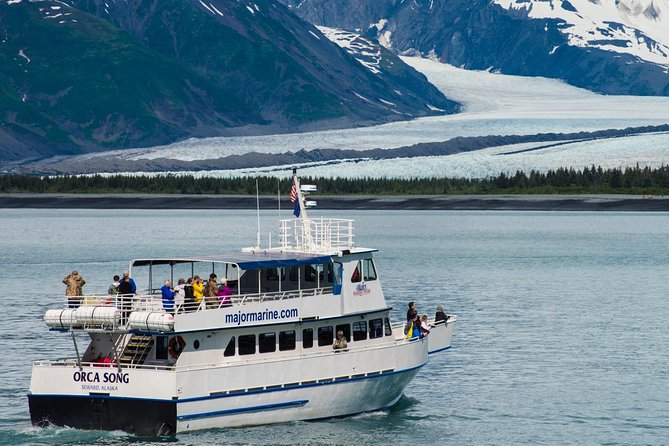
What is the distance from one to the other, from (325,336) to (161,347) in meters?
4.87

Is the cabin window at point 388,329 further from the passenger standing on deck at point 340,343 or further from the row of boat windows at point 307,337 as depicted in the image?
the passenger standing on deck at point 340,343

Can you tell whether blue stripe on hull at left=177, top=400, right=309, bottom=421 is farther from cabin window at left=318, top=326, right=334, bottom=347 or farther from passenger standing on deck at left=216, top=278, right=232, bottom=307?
passenger standing on deck at left=216, top=278, right=232, bottom=307

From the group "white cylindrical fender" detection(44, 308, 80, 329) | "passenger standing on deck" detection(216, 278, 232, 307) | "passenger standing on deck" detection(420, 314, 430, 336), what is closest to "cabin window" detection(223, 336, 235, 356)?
"passenger standing on deck" detection(216, 278, 232, 307)

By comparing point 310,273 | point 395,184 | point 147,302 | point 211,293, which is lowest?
point 147,302

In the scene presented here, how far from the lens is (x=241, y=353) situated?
1511 inches

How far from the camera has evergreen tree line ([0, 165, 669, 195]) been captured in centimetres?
15850

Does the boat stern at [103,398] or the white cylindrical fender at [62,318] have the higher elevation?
the white cylindrical fender at [62,318]

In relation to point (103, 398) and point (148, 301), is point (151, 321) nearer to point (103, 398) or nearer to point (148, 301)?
point (148, 301)

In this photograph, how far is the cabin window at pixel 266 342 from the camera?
38719 millimetres

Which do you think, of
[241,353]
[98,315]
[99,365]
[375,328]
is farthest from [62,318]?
[375,328]

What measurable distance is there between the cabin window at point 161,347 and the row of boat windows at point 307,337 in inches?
60.7

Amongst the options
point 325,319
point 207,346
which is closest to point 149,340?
point 207,346

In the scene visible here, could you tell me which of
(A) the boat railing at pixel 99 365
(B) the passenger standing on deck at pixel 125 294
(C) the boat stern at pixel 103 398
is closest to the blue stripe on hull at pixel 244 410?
(C) the boat stern at pixel 103 398

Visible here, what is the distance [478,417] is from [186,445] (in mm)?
8919
